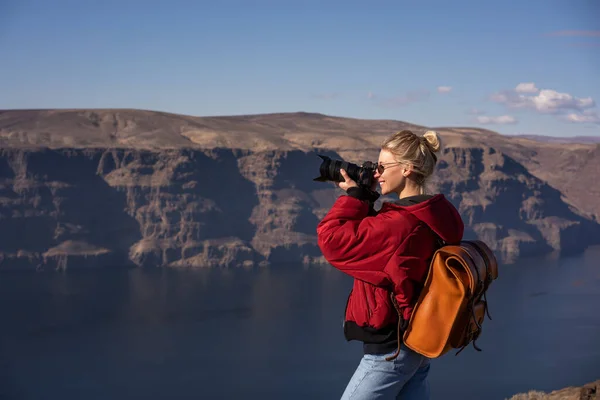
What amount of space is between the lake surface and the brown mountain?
16.6 m

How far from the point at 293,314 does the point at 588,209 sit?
12365cm

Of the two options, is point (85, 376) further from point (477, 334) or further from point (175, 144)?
point (175, 144)

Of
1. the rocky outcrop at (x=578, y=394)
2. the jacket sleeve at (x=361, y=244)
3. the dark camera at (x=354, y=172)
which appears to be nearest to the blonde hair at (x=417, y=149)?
the dark camera at (x=354, y=172)

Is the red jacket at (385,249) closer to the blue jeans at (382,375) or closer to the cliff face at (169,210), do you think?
the blue jeans at (382,375)

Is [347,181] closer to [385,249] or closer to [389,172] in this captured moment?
[389,172]

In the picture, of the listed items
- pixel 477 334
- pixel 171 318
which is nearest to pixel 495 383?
pixel 171 318

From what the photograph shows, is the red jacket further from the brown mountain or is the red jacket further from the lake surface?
the brown mountain

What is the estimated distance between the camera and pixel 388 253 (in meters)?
3.38

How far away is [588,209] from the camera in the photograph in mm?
194625

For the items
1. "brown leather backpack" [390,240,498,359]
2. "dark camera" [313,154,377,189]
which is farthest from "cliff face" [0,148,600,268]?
"brown leather backpack" [390,240,498,359]

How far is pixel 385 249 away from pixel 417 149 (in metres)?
0.51

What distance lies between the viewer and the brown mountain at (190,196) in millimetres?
144375

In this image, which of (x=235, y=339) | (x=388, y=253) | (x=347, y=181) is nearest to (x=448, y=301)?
(x=388, y=253)

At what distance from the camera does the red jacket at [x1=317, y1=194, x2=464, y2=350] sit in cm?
337
